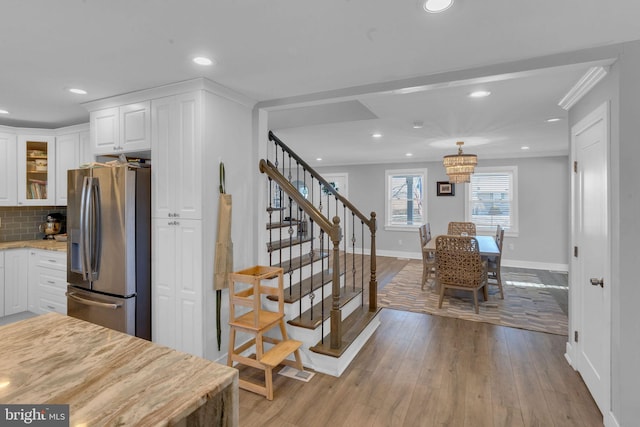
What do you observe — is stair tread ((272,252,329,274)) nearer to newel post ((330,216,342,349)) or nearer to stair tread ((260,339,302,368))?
newel post ((330,216,342,349))

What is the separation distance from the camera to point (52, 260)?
12.5 feet

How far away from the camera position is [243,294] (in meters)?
2.70

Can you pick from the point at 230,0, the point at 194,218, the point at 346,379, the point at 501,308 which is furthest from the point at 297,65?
the point at 501,308

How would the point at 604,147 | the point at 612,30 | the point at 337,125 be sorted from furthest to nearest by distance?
the point at 337,125 → the point at 604,147 → the point at 612,30

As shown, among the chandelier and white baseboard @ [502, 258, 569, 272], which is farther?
white baseboard @ [502, 258, 569, 272]

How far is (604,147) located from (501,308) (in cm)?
290

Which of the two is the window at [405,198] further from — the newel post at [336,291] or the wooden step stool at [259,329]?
the wooden step stool at [259,329]

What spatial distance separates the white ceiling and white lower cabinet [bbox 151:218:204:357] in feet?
4.16

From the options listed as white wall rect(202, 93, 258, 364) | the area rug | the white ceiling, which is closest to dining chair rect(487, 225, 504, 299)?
the area rug

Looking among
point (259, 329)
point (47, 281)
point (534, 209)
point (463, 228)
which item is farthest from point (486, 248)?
point (47, 281)

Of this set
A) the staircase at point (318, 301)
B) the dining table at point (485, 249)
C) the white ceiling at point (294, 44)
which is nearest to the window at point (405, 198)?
the dining table at point (485, 249)

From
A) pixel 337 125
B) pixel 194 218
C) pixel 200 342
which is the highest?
pixel 337 125

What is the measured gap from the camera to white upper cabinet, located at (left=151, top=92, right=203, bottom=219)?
2660 millimetres

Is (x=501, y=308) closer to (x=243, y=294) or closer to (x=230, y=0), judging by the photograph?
(x=243, y=294)
